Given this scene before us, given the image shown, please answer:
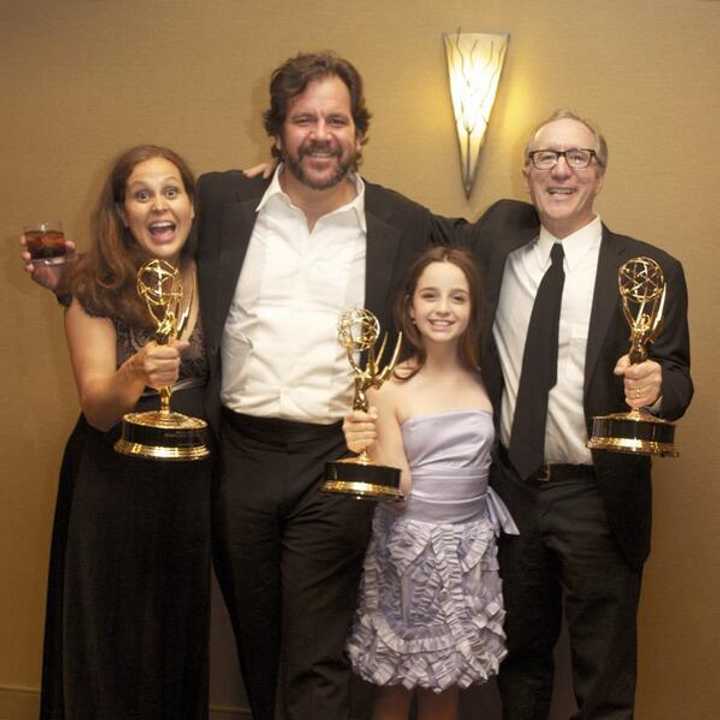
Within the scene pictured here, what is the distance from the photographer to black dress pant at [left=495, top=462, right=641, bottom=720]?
11.5 ft

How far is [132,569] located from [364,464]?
2.48 feet

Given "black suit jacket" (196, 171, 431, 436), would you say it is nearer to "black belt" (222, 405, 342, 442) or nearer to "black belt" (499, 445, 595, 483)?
"black belt" (222, 405, 342, 442)

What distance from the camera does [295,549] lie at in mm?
3549

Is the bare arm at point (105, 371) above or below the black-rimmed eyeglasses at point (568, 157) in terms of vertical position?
below

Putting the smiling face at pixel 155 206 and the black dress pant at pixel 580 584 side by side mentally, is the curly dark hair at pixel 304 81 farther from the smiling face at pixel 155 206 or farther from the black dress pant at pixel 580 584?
the black dress pant at pixel 580 584

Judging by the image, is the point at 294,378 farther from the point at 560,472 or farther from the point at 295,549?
the point at 560,472

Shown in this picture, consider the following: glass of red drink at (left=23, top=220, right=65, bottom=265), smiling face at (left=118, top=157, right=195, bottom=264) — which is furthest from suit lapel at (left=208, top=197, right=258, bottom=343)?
glass of red drink at (left=23, top=220, right=65, bottom=265)

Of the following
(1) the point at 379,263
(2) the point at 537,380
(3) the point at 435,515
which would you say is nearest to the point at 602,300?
(2) the point at 537,380

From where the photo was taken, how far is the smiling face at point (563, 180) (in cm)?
353

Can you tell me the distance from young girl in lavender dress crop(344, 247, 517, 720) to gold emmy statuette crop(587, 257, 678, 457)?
0.41m

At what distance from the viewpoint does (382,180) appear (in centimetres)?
434

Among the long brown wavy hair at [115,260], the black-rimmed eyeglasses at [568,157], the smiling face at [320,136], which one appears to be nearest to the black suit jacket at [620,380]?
the black-rimmed eyeglasses at [568,157]

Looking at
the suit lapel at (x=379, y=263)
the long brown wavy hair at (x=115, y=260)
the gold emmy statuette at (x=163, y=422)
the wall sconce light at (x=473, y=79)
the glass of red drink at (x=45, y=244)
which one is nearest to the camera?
the gold emmy statuette at (x=163, y=422)

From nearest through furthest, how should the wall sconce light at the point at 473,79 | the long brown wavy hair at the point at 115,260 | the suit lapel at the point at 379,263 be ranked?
1. the long brown wavy hair at the point at 115,260
2. the suit lapel at the point at 379,263
3. the wall sconce light at the point at 473,79
